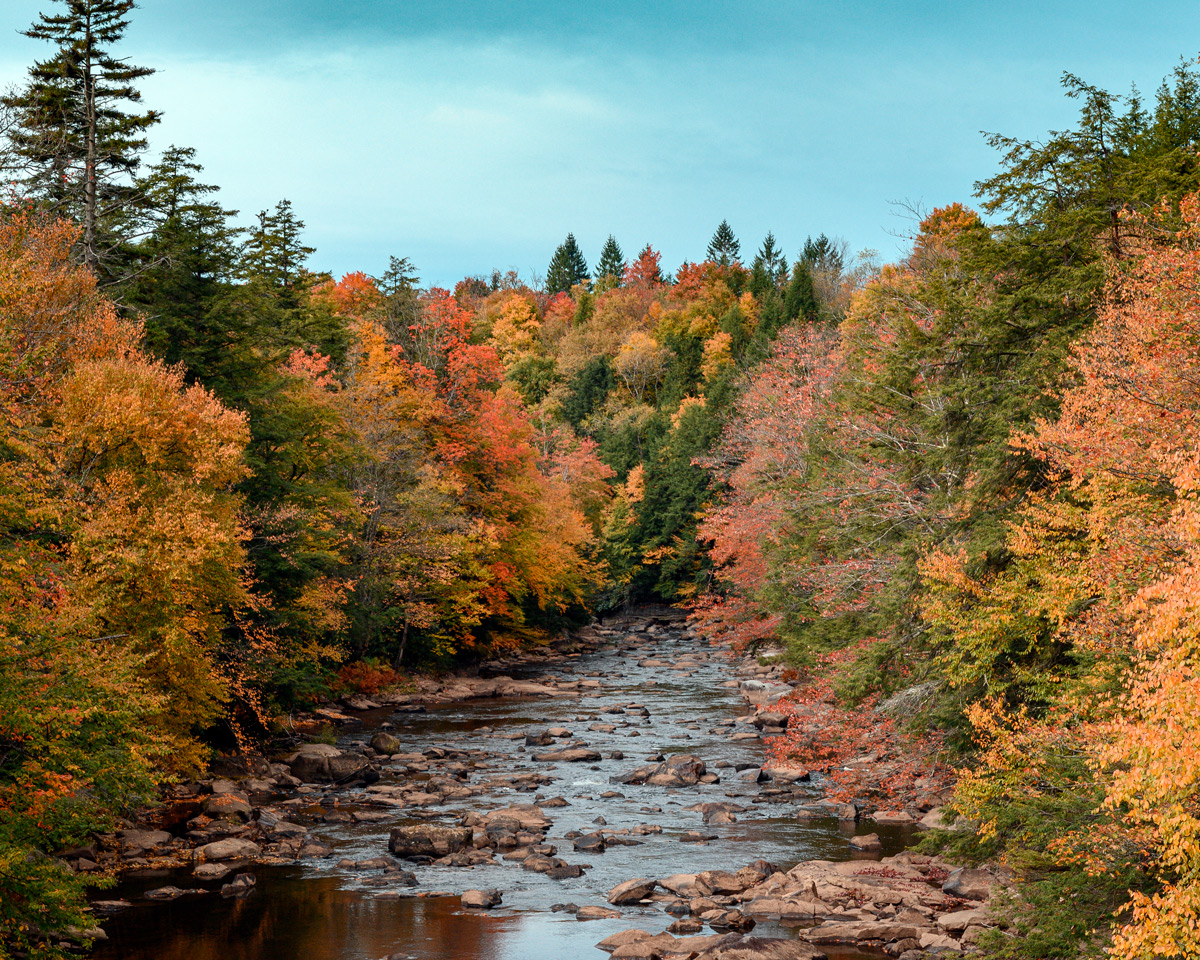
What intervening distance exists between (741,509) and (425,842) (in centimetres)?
2542

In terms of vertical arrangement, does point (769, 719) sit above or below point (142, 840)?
below

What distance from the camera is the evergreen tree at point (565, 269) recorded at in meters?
151

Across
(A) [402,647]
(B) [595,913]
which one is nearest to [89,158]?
(A) [402,647]

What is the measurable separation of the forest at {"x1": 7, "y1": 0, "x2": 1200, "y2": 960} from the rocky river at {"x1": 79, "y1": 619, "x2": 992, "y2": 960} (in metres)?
2.03

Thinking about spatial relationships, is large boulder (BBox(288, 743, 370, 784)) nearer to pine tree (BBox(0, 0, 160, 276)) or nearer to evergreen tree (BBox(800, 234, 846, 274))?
pine tree (BBox(0, 0, 160, 276))

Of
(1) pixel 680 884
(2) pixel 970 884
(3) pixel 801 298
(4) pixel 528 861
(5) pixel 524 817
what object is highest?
(3) pixel 801 298

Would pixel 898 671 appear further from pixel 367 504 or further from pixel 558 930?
pixel 367 504

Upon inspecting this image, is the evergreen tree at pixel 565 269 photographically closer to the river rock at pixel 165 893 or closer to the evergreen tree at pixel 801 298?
the evergreen tree at pixel 801 298

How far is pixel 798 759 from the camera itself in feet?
96.8

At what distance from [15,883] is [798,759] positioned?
2178 cm

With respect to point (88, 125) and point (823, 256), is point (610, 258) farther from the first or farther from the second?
point (88, 125)

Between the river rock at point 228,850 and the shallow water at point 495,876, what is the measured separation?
90 centimetres

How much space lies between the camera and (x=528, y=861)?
21.9 meters

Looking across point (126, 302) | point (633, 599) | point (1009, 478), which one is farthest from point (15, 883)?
point (633, 599)
